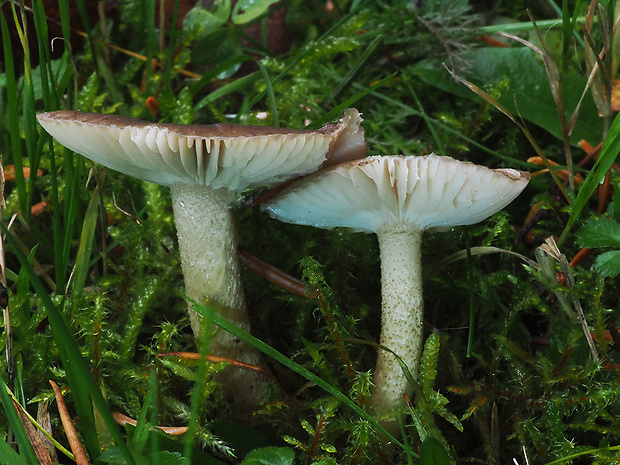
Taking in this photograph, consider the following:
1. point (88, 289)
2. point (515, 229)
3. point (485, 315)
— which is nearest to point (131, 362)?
point (88, 289)

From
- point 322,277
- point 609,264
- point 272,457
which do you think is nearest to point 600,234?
point 609,264

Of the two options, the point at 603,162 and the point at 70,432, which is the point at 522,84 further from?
the point at 70,432

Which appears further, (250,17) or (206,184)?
(250,17)

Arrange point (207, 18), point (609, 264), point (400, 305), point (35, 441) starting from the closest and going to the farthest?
point (35, 441) < point (609, 264) < point (400, 305) < point (207, 18)

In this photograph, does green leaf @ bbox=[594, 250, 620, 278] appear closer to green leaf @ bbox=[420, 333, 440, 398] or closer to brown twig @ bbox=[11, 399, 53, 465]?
green leaf @ bbox=[420, 333, 440, 398]

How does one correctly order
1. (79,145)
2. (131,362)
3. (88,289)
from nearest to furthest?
(79,145) → (131,362) → (88,289)

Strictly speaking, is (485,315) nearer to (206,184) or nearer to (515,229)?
(515,229)
